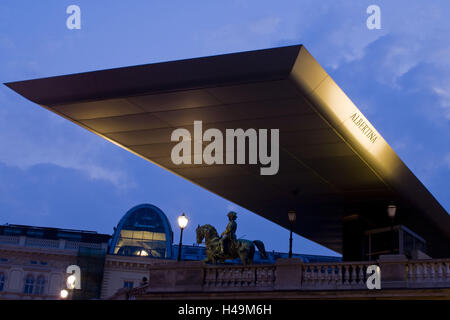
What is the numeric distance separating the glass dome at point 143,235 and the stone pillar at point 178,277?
59835mm

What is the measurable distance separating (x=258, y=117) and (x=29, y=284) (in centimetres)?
6263

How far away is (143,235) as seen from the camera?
3433 inches

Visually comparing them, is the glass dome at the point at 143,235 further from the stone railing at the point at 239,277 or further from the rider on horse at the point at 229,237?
the stone railing at the point at 239,277

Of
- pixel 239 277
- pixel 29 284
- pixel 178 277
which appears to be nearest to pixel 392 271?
pixel 239 277

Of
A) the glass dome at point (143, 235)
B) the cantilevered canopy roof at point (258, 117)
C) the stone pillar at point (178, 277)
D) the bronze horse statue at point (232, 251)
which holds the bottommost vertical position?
the stone pillar at point (178, 277)

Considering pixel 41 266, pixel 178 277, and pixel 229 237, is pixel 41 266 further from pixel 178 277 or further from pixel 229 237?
pixel 178 277

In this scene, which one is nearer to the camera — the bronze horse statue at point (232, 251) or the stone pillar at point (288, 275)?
the stone pillar at point (288, 275)

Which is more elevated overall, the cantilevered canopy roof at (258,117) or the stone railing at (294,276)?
the cantilevered canopy roof at (258,117)

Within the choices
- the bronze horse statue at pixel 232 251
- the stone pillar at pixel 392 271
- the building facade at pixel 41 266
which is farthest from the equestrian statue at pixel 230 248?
the building facade at pixel 41 266

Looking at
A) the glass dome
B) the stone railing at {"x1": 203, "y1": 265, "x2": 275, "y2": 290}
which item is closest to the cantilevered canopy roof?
the stone railing at {"x1": 203, "y1": 265, "x2": 275, "y2": 290}

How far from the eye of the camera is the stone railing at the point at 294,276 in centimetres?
2197

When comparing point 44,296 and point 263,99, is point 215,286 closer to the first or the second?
point 263,99
